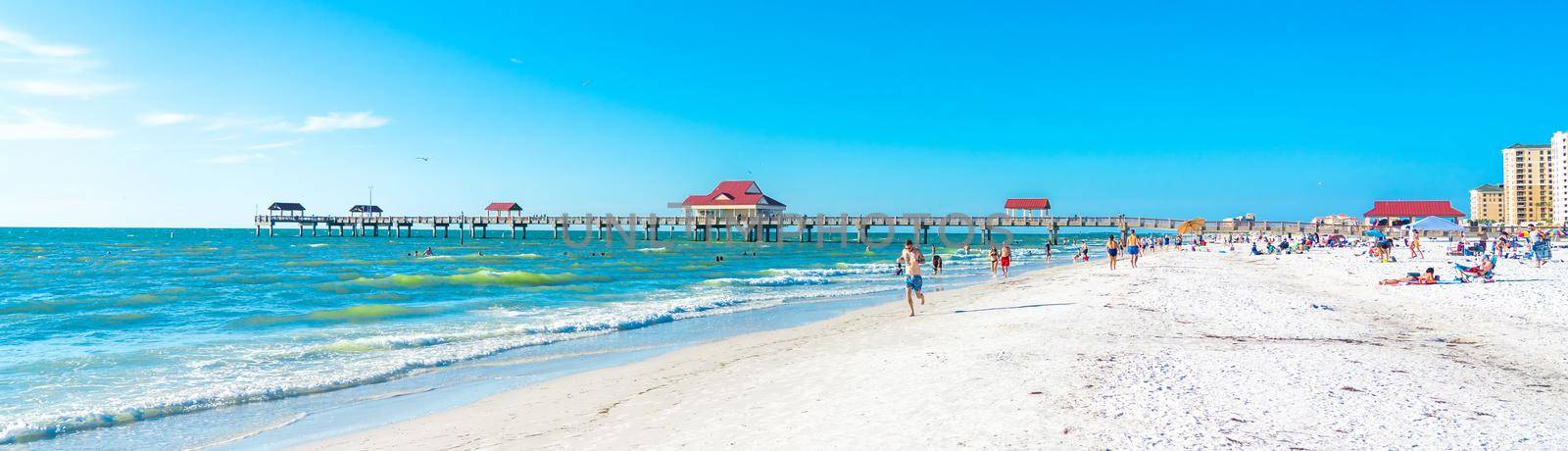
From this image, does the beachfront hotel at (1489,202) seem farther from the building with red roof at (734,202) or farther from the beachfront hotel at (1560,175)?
the building with red roof at (734,202)

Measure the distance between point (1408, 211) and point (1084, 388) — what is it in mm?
67721

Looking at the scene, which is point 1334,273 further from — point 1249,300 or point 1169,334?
point 1169,334

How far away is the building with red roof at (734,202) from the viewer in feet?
232

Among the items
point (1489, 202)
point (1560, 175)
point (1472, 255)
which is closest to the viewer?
point (1472, 255)

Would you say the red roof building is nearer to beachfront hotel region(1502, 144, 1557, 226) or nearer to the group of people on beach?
the group of people on beach

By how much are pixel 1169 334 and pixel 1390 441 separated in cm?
461

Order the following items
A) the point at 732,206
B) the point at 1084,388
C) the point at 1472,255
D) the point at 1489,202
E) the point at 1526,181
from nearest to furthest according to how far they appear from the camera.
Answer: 1. the point at 1084,388
2. the point at 1472,255
3. the point at 732,206
4. the point at 1526,181
5. the point at 1489,202

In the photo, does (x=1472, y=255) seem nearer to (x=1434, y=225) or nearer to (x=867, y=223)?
(x=1434, y=225)

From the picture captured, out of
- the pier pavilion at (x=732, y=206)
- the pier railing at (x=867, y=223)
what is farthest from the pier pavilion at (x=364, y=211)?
the pier pavilion at (x=732, y=206)

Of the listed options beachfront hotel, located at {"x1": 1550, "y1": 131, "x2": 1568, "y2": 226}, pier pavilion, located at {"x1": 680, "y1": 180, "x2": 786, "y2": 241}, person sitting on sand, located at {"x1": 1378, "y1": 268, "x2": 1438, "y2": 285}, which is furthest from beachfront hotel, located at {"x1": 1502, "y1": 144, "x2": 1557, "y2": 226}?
person sitting on sand, located at {"x1": 1378, "y1": 268, "x2": 1438, "y2": 285}

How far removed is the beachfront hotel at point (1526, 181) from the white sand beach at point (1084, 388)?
144 metres

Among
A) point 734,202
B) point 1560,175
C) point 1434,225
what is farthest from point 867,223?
point 1560,175

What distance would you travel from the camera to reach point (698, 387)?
6766mm

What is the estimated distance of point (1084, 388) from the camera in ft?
18.4
